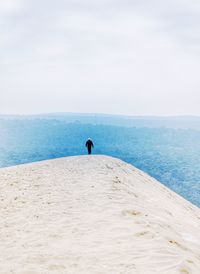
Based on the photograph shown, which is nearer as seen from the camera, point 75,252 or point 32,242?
point 75,252

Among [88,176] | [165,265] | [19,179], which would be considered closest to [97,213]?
[165,265]

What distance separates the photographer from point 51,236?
12.8m

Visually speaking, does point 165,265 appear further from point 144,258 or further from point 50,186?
point 50,186

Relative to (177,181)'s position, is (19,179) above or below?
above

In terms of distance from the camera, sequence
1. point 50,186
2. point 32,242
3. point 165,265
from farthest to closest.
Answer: point 50,186 < point 32,242 < point 165,265

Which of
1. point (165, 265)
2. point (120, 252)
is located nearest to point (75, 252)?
point (120, 252)

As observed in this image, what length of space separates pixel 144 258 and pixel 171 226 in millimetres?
4777

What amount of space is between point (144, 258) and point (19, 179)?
1695 centimetres

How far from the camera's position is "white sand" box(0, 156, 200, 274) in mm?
9914

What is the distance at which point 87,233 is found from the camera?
12789mm

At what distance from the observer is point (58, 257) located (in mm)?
10602

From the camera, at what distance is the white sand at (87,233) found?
9914 mm

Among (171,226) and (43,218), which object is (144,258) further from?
(43,218)

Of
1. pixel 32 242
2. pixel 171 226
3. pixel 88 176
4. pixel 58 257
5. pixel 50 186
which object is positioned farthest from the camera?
pixel 88 176
